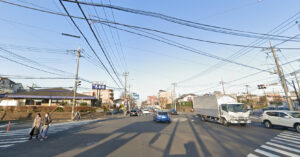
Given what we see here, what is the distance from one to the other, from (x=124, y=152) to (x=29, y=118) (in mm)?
29606

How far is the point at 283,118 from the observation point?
11.9 metres

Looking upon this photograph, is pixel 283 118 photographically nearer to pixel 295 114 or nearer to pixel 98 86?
pixel 295 114

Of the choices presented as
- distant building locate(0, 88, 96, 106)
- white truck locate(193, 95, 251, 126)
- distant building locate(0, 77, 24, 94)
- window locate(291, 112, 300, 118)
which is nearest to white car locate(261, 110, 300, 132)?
window locate(291, 112, 300, 118)

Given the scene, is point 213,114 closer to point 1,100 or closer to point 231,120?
point 231,120

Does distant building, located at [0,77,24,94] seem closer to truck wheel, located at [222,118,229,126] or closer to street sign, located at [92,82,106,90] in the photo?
street sign, located at [92,82,106,90]

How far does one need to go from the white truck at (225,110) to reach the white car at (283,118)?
189 cm

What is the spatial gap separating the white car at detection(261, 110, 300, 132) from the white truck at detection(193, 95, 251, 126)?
74.5 inches

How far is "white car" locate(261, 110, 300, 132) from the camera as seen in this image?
11045mm

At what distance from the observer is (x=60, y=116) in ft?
86.4

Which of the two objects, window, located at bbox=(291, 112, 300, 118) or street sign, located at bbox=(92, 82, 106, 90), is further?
street sign, located at bbox=(92, 82, 106, 90)

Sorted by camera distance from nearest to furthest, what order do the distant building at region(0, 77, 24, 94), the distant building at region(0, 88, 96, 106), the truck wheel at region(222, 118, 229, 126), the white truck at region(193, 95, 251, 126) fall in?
1. the white truck at region(193, 95, 251, 126)
2. the truck wheel at region(222, 118, 229, 126)
3. the distant building at region(0, 88, 96, 106)
4. the distant building at region(0, 77, 24, 94)

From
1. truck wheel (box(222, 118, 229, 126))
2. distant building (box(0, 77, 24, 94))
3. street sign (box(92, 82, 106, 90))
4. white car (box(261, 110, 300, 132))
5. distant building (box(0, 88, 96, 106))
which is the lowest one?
truck wheel (box(222, 118, 229, 126))

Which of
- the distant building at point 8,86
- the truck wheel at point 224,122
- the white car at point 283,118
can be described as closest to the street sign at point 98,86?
the truck wheel at point 224,122

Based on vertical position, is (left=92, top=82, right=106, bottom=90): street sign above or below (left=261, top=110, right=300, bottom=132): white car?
above
